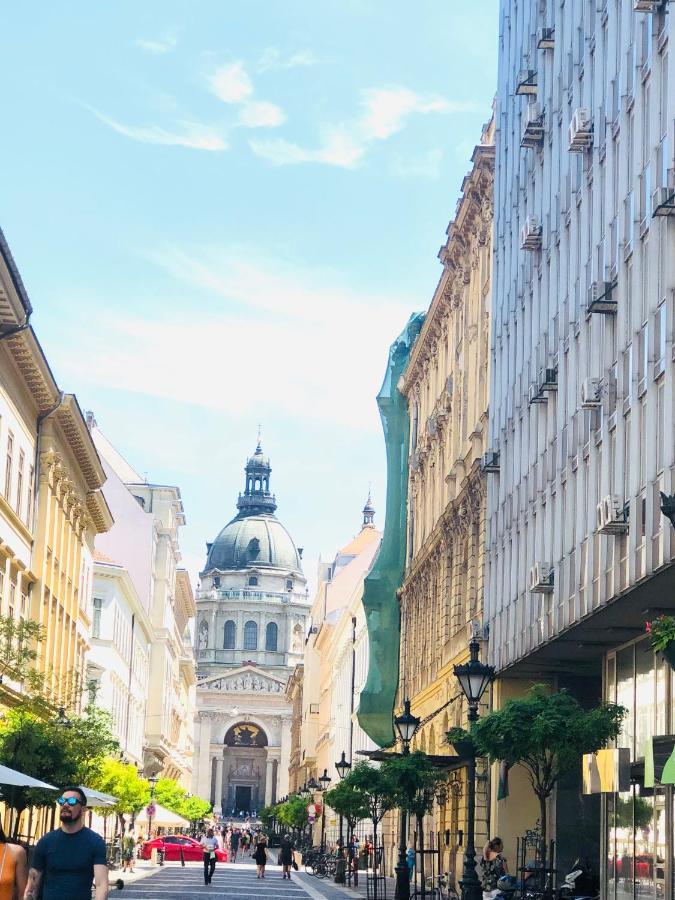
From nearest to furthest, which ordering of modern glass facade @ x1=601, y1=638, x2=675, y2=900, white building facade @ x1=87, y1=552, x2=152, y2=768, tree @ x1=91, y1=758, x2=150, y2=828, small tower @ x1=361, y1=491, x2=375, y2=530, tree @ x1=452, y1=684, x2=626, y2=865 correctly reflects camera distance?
modern glass facade @ x1=601, y1=638, x2=675, y2=900
tree @ x1=452, y1=684, x2=626, y2=865
tree @ x1=91, y1=758, x2=150, y2=828
white building facade @ x1=87, y1=552, x2=152, y2=768
small tower @ x1=361, y1=491, x2=375, y2=530

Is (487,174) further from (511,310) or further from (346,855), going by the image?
(346,855)

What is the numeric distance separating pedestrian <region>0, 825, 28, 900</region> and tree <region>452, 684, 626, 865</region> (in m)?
15.0

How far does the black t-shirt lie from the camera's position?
1111 cm

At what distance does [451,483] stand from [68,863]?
1445 inches

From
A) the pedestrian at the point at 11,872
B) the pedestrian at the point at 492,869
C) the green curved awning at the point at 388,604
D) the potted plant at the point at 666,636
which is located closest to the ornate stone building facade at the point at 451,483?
the green curved awning at the point at 388,604

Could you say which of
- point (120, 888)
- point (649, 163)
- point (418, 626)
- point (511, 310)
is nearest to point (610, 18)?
point (649, 163)

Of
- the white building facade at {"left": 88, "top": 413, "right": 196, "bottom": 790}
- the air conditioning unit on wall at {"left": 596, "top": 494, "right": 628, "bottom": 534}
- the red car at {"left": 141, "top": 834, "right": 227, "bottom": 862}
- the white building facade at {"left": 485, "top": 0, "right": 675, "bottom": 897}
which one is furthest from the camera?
the white building facade at {"left": 88, "top": 413, "right": 196, "bottom": 790}

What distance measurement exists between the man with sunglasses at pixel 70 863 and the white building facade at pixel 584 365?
38.0ft

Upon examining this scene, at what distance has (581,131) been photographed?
2847cm

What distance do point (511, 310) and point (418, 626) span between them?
20255 millimetres

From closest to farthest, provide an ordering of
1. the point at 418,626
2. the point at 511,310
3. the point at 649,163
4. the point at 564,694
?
the point at 649,163
the point at 564,694
the point at 511,310
the point at 418,626

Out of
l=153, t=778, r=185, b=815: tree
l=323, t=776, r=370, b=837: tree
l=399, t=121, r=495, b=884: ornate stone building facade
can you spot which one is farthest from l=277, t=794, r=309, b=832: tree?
l=323, t=776, r=370, b=837: tree

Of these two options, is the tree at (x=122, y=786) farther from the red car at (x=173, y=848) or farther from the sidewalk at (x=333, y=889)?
the red car at (x=173, y=848)

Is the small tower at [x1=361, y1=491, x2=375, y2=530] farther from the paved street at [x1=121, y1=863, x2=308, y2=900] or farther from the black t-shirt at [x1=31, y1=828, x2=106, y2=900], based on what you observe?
the black t-shirt at [x1=31, y1=828, x2=106, y2=900]
